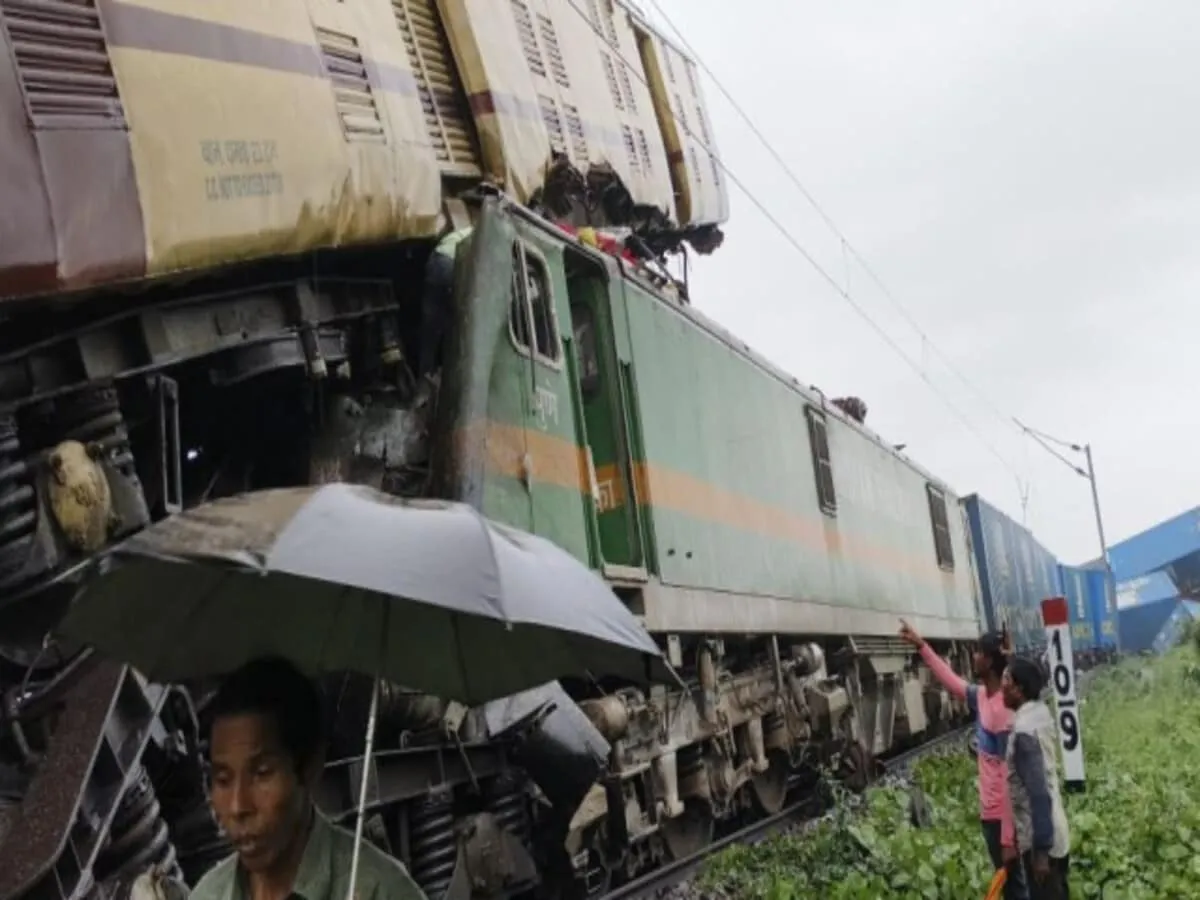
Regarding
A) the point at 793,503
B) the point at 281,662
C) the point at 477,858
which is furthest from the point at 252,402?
the point at 793,503

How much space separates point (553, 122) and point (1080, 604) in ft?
98.5

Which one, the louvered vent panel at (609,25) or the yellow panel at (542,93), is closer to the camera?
the yellow panel at (542,93)

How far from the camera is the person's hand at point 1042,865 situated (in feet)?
19.1

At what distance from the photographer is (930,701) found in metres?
17.9

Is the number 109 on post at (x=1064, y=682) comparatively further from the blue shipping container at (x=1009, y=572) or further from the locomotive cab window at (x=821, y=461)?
the blue shipping container at (x=1009, y=572)

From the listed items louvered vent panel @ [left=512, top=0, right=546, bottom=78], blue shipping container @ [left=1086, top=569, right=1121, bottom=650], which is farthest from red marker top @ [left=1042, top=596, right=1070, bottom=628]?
blue shipping container @ [left=1086, top=569, right=1121, bottom=650]

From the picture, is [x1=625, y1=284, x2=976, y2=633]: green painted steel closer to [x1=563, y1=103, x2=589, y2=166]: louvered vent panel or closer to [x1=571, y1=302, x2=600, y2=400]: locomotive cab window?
[x1=571, y1=302, x2=600, y2=400]: locomotive cab window

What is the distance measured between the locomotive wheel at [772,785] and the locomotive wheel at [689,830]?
1.39 metres

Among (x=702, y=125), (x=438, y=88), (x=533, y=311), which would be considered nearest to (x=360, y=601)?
(x=533, y=311)

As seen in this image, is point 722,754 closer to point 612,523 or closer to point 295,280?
point 612,523

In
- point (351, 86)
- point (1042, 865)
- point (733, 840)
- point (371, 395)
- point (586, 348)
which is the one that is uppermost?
point (351, 86)

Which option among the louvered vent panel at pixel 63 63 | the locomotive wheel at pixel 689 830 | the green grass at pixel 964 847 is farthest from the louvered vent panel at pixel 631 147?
the louvered vent panel at pixel 63 63

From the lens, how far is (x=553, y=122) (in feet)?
30.0

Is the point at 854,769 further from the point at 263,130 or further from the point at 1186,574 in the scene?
the point at 1186,574
